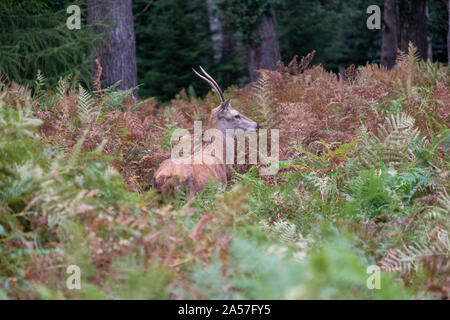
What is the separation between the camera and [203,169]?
19.3ft

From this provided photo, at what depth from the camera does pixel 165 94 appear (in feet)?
65.1

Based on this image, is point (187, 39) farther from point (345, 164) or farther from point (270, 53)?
point (345, 164)

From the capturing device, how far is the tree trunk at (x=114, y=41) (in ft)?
33.7

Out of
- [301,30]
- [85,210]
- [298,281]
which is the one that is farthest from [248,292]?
[301,30]

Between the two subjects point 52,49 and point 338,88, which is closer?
point 338,88

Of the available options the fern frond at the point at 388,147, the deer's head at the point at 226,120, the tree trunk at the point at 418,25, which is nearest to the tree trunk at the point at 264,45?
the tree trunk at the point at 418,25

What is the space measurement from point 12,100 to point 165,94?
13888 mm

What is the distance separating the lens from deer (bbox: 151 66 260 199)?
17.9ft

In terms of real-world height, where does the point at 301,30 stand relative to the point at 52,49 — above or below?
above

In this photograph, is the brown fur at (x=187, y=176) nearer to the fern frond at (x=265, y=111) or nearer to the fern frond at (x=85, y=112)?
the fern frond at (x=85, y=112)

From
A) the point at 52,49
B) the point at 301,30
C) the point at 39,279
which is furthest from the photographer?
the point at 301,30

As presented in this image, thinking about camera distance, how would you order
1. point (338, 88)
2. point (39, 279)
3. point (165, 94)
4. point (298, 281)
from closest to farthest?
point (298, 281) → point (39, 279) → point (338, 88) → point (165, 94)

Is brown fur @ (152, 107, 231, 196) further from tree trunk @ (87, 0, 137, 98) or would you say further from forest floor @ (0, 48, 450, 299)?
tree trunk @ (87, 0, 137, 98)

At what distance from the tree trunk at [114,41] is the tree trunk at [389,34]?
7444 millimetres
